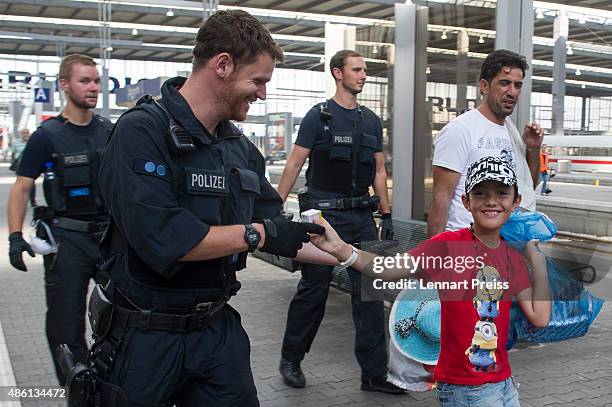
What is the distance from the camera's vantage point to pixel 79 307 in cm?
402

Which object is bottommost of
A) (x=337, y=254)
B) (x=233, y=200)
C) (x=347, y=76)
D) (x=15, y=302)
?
(x=15, y=302)

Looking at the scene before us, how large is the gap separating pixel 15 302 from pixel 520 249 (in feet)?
19.5

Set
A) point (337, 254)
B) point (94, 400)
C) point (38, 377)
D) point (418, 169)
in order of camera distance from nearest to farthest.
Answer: point (94, 400), point (337, 254), point (38, 377), point (418, 169)

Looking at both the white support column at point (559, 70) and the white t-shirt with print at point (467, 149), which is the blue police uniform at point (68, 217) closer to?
the white t-shirt with print at point (467, 149)

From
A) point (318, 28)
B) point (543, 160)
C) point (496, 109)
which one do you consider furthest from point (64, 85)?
point (318, 28)

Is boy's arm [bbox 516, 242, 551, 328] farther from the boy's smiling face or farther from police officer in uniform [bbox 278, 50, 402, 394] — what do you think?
police officer in uniform [bbox 278, 50, 402, 394]

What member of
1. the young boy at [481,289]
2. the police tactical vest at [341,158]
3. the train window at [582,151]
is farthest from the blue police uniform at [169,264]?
the train window at [582,151]

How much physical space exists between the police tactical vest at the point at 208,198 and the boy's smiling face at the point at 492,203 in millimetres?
837

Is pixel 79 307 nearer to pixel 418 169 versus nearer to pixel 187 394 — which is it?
pixel 187 394

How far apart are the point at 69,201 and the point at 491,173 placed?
2639mm

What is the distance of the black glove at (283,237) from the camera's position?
7.45 ft

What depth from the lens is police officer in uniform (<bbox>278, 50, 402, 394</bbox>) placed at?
4.49m

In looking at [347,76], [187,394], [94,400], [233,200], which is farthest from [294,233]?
[347,76]

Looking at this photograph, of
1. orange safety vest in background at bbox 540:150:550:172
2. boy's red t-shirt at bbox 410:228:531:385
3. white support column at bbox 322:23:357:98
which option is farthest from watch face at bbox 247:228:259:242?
white support column at bbox 322:23:357:98
